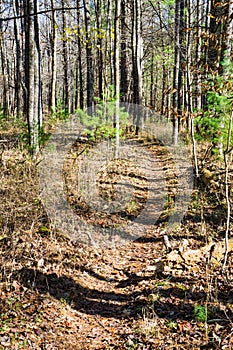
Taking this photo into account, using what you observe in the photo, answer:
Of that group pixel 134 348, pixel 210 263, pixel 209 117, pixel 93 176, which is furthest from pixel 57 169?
pixel 134 348

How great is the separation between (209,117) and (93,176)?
335 centimetres

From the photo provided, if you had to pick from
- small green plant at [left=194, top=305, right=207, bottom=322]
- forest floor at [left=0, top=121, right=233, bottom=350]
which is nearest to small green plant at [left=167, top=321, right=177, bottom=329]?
forest floor at [left=0, top=121, right=233, bottom=350]

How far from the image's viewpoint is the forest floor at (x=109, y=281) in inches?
149

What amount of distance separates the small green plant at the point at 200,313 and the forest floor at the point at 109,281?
0.01 meters

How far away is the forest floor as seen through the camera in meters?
3.79

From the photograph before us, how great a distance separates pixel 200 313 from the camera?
3.95m

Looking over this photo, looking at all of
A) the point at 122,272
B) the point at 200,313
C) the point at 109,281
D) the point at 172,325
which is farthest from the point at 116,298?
the point at 200,313

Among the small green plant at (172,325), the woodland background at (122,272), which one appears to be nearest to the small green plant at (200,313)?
the woodland background at (122,272)

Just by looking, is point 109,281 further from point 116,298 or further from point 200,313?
point 200,313

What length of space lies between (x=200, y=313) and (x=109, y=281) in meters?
1.57

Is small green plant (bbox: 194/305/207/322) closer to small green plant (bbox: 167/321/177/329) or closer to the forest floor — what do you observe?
the forest floor

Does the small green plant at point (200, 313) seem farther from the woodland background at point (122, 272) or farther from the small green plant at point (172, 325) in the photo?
the small green plant at point (172, 325)

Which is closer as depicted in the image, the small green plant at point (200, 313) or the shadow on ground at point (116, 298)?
the small green plant at point (200, 313)

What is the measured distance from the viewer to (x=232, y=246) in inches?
210
